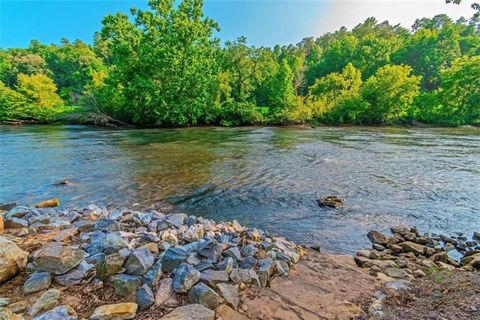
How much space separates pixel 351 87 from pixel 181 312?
143ft

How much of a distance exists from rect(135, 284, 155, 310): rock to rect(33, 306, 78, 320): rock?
1.60 feet

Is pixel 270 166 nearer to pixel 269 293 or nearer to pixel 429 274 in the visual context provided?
pixel 429 274

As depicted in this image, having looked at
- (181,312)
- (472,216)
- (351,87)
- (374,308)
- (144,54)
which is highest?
(144,54)

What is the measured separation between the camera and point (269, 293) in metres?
2.95

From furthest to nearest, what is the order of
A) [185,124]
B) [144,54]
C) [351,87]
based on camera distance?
[351,87] < [185,124] < [144,54]

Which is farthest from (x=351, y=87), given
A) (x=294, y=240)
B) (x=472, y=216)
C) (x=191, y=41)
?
(x=294, y=240)

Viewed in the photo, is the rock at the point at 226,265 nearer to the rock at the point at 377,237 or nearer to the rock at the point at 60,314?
the rock at the point at 60,314

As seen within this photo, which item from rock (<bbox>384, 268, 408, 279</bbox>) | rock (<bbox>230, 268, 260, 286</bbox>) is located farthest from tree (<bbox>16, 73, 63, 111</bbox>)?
rock (<bbox>384, 268, 408, 279</bbox>)

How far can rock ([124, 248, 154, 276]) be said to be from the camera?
276cm

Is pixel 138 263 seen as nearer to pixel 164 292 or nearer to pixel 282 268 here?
pixel 164 292

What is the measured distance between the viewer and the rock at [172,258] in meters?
2.92

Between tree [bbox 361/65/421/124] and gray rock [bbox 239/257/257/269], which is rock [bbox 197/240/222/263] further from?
tree [bbox 361/65/421/124]

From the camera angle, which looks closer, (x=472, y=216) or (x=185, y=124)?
(x=472, y=216)

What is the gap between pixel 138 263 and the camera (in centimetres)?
279
